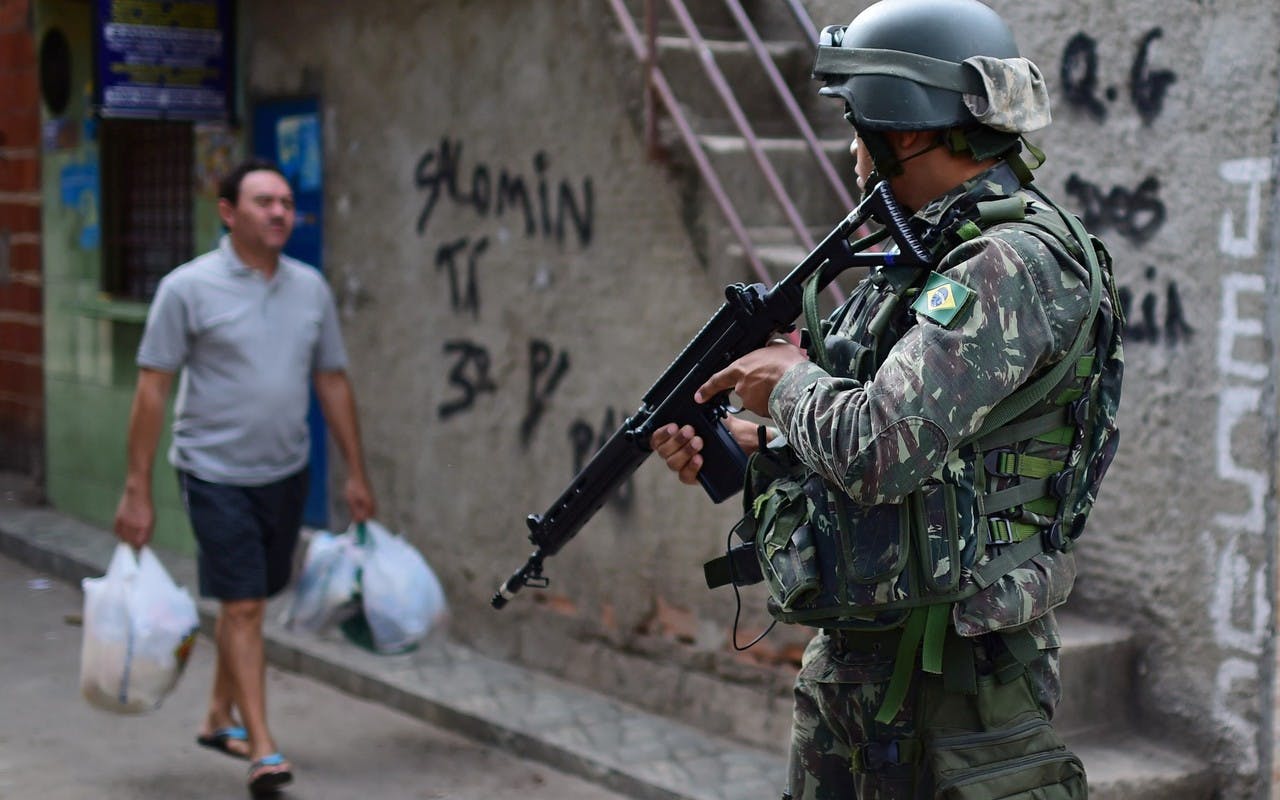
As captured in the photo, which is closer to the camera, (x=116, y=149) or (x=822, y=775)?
(x=822, y=775)

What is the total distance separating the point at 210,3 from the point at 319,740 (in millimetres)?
3887

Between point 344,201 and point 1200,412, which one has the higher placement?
point 344,201

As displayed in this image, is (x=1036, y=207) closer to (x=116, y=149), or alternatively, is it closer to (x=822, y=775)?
(x=822, y=775)

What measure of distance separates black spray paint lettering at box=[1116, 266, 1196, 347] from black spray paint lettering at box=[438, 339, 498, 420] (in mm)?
2576

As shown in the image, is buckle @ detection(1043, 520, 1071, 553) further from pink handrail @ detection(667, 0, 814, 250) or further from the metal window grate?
the metal window grate

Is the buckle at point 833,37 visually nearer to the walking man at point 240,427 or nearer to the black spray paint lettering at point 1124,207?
the black spray paint lettering at point 1124,207

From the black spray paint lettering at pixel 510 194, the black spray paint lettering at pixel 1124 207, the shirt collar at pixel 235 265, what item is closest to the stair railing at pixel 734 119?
the black spray paint lettering at pixel 510 194

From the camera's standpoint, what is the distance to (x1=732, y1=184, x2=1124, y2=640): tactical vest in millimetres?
2393

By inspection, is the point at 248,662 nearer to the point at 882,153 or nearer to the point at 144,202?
the point at 882,153

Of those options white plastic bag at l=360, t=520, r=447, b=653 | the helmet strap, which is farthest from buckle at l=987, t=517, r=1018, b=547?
white plastic bag at l=360, t=520, r=447, b=653

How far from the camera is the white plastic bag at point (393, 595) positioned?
17.0 ft

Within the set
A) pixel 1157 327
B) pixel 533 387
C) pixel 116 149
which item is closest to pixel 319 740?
pixel 533 387

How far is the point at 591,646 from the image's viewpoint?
5859 mm

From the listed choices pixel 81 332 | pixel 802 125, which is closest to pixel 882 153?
pixel 802 125
